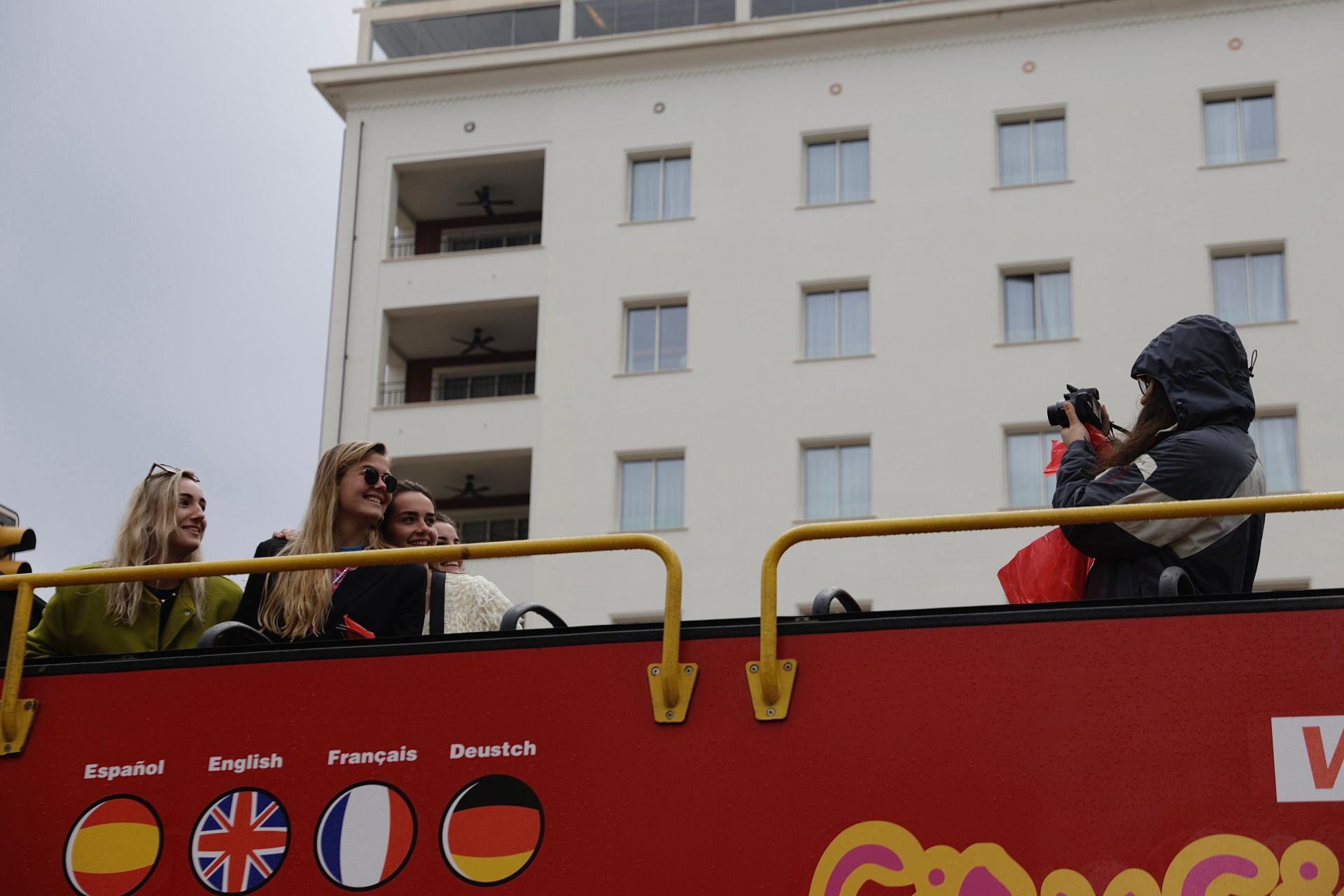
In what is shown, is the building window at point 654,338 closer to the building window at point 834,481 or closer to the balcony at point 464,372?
the balcony at point 464,372

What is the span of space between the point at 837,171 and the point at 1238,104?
637 cm

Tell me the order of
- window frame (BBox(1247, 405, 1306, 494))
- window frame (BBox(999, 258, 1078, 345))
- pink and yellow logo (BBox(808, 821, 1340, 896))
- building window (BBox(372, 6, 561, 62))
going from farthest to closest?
building window (BBox(372, 6, 561, 62)) < window frame (BBox(999, 258, 1078, 345)) < window frame (BBox(1247, 405, 1306, 494)) < pink and yellow logo (BBox(808, 821, 1340, 896))

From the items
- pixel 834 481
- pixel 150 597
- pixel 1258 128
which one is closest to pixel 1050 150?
pixel 1258 128

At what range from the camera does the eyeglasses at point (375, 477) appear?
18.6ft

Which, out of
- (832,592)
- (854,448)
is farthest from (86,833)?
(854,448)

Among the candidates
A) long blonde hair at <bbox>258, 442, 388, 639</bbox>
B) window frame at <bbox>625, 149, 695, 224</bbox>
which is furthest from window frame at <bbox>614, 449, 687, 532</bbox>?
long blonde hair at <bbox>258, 442, 388, 639</bbox>

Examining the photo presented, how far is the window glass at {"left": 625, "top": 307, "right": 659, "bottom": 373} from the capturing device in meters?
27.1

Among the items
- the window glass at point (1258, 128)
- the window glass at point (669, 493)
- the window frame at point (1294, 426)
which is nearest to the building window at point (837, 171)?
the window glass at point (669, 493)

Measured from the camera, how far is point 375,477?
567 cm

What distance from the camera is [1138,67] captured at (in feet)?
85.2

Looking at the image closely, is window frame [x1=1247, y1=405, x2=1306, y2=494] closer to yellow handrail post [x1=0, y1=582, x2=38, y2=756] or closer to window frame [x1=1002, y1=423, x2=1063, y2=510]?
window frame [x1=1002, y1=423, x2=1063, y2=510]

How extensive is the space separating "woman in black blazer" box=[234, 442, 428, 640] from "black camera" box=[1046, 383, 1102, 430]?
82.7 inches

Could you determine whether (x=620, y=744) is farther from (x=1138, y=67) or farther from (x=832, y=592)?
(x=1138, y=67)

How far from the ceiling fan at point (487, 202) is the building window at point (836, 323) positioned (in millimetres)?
7188
